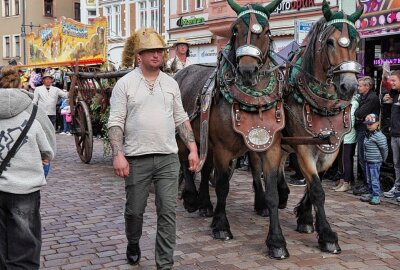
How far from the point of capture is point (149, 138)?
4.07 metres

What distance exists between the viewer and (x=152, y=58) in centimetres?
409

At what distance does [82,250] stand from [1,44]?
1728 inches

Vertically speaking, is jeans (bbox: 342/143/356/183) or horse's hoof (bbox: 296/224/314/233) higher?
jeans (bbox: 342/143/356/183)

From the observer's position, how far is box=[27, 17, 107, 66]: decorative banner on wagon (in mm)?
14461

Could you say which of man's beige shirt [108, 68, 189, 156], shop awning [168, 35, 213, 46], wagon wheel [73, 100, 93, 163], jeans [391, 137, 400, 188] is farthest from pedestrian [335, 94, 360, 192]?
shop awning [168, 35, 213, 46]

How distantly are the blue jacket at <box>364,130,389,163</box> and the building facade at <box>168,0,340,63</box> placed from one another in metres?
10.5

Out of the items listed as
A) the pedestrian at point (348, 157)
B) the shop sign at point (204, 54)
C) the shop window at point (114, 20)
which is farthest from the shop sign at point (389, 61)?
the shop window at point (114, 20)

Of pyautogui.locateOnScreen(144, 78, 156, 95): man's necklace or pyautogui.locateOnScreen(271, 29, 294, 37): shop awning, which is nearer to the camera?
pyautogui.locateOnScreen(144, 78, 156, 95): man's necklace

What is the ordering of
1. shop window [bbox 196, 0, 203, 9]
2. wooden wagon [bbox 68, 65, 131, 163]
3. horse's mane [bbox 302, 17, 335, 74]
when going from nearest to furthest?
1. horse's mane [bbox 302, 17, 335, 74]
2. wooden wagon [bbox 68, 65, 131, 163]
3. shop window [bbox 196, 0, 203, 9]

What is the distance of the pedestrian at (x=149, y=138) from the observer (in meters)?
4.05

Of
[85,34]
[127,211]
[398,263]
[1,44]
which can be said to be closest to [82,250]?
[127,211]

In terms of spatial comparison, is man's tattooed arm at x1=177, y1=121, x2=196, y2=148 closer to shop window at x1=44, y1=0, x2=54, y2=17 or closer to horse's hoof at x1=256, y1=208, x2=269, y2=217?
horse's hoof at x1=256, y1=208, x2=269, y2=217

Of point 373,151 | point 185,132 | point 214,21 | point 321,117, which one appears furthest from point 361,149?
point 214,21

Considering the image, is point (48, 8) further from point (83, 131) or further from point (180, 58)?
point (180, 58)
